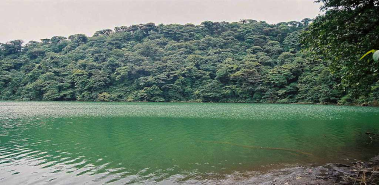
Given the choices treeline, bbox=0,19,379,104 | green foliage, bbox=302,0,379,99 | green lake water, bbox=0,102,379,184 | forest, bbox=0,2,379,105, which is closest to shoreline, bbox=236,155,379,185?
green lake water, bbox=0,102,379,184

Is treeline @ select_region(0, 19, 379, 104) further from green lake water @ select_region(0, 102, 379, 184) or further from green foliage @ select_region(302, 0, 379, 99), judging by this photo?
green lake water @ select_region(0, 102, 379, 184)

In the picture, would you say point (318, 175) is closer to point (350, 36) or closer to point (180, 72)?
→ point (350, 36)

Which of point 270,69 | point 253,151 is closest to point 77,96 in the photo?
point 270,69

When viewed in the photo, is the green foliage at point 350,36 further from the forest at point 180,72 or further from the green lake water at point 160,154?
the forest at point 180,72

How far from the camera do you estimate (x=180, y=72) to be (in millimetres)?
65125

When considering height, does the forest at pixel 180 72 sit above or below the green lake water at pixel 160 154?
above

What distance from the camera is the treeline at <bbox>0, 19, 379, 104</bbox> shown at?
183 feet

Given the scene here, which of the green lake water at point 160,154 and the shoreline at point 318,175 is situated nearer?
the shoreline at point 318,175

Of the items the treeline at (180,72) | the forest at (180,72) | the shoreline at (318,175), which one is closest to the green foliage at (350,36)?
the shoreline at (318,175)

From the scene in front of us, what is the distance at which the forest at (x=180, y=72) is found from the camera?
182 ft

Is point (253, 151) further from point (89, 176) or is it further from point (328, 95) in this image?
point (328, 95)

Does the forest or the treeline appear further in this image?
the treeline

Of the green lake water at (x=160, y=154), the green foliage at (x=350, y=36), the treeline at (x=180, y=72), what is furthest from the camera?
the treeline at (x=180, y=72)

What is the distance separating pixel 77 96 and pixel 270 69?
161 ft
